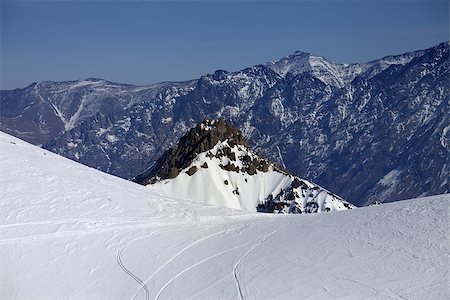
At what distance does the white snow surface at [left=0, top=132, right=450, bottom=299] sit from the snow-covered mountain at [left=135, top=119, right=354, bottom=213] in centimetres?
12215

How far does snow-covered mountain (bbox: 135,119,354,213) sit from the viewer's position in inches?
6718

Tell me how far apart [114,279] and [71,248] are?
495 cm

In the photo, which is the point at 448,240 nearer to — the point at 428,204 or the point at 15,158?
the point at 428,204

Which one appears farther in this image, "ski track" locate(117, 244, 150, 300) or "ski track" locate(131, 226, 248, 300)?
"ski track" locate(131, 226, 248, 300)

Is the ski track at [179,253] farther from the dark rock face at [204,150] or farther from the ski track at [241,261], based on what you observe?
the dark rock face at [204,150]

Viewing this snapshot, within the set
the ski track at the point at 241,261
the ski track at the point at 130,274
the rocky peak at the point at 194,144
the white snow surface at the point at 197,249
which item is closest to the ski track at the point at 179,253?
the white snow surface at the point at 197,249

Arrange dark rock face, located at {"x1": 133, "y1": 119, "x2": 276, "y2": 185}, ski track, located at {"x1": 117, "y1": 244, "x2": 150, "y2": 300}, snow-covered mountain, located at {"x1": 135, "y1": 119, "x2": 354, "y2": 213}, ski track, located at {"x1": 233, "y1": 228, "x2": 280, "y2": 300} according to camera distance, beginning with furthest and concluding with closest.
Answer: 1. dark rock face, located at {"x1": 133, "y1": 119, "x2": 276, "y2": 185}
2. snow-covered mountain, located at {"x1": 135, "y1": 119, "x2": 354, "y2": 213}
3. ski track, located at {"x1": 117, "y1": 244, "x2": 150, "y2": 300}
4. ski track, located at {"x1": 233, "y1": 228, "x2": 280, "y2": 300}

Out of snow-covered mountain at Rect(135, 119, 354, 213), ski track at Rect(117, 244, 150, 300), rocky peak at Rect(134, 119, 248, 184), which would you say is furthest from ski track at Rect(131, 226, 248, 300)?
rocky peak at Rect(134, 119, 248, 184)

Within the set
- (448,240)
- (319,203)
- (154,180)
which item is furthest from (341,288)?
(319,203)

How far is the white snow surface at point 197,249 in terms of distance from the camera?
91.2 ft

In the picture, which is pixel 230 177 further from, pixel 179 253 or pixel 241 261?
pixel 241 261

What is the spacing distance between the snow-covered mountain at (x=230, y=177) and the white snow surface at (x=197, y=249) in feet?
401

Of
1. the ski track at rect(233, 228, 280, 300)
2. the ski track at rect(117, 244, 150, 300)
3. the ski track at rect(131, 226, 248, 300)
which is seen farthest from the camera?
the ski track at rect(131, 226, 248, 300)

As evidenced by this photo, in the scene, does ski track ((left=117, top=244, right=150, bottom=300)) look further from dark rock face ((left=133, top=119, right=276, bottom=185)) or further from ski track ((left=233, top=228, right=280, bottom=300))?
dark rock face ((left=133, top=119, right=276, bottom=185))
